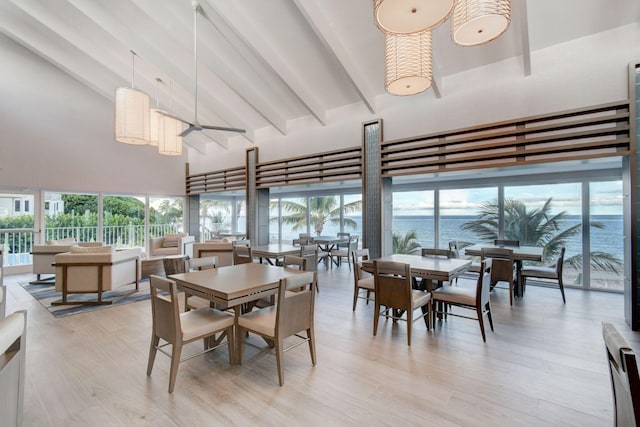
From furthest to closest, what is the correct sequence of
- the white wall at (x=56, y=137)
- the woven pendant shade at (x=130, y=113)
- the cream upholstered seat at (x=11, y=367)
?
the white wall at (x=56, y=137)
the woven pendant shade at (x=130, y=113)
the cream upholstered seat at (x=11, y=367)

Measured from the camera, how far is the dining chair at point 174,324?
225cm

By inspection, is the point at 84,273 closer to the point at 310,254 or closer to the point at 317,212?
the point at 310,254

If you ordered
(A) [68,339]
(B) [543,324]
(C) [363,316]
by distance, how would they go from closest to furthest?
1. (A) [68,339]
2. (B) [543,324]
3. (C) [363,316]

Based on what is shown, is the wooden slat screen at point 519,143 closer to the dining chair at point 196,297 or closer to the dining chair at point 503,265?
the dining chair at point 503,265

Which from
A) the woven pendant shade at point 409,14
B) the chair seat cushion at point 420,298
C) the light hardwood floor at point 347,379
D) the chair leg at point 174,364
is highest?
the woven pendant shade at point 409,14

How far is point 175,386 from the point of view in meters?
2.36

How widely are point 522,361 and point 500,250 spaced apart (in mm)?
2113

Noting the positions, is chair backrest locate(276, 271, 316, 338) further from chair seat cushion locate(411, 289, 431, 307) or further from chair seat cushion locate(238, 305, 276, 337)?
chair seat cushion locate(411, 289, 431, 307)

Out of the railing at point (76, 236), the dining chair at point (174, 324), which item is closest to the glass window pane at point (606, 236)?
the dining chair at point (174, 324)

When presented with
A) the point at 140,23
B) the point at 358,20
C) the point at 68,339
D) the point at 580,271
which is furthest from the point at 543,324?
the point at 140,23

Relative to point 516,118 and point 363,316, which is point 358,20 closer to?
point 516,118

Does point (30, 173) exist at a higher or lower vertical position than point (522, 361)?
higher

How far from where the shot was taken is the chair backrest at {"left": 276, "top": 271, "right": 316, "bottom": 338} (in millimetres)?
2363

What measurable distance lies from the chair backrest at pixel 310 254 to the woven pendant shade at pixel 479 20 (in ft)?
11.4
